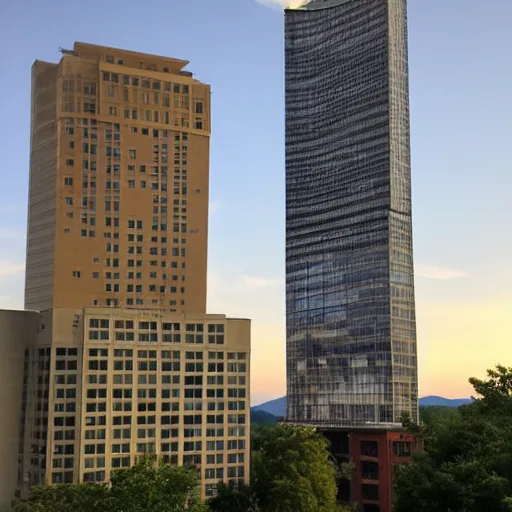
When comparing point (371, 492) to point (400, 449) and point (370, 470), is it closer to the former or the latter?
point (370, 470)

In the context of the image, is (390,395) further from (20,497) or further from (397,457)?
(20,497)

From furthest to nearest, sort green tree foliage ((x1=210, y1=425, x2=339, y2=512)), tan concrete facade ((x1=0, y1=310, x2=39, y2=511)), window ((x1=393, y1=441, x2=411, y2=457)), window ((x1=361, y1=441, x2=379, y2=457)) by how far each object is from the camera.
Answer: window ((x1=361, y1=441, x2=379, y2=457))
window ((x1=393, y1=441, x2=411, y2=457))
tan concrete facade ((x1=0, y1=310, x2=39, y2=511))
green tree foliage ((x1=210, y1=425, x2=339, y2=512))

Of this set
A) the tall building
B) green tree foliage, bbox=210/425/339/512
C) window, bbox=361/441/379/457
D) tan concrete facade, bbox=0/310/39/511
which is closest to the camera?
green tree foliage, bbox=210/425/339/512

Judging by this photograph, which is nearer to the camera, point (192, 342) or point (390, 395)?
point (192, 342)

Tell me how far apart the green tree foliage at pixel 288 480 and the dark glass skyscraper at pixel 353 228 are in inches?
2109

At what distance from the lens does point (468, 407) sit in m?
78.1

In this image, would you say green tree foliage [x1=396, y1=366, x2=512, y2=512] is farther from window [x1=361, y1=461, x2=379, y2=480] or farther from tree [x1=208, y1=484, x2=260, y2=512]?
window [x1=361, y1=461, x2=379, y2=480]

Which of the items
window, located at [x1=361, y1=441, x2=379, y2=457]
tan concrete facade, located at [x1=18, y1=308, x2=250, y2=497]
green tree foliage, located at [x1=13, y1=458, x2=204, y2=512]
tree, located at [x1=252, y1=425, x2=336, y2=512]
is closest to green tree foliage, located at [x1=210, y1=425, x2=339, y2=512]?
tree, located at [x1=252, y1=425, x2=336, y2=512]

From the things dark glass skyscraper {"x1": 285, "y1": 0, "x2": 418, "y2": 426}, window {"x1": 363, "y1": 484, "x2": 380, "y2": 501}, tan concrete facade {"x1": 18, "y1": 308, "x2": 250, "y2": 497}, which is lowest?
window {"x1": 363, "y1": 484, "x2": 380, "y2": 501}

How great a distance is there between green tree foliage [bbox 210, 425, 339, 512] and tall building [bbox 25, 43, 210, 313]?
64.4 meters

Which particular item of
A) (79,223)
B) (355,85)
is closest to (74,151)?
(79,223)

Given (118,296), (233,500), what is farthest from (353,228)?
(233,500)

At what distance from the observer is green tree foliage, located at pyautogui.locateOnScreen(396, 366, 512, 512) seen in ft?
209

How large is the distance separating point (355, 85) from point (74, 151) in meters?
61.8
